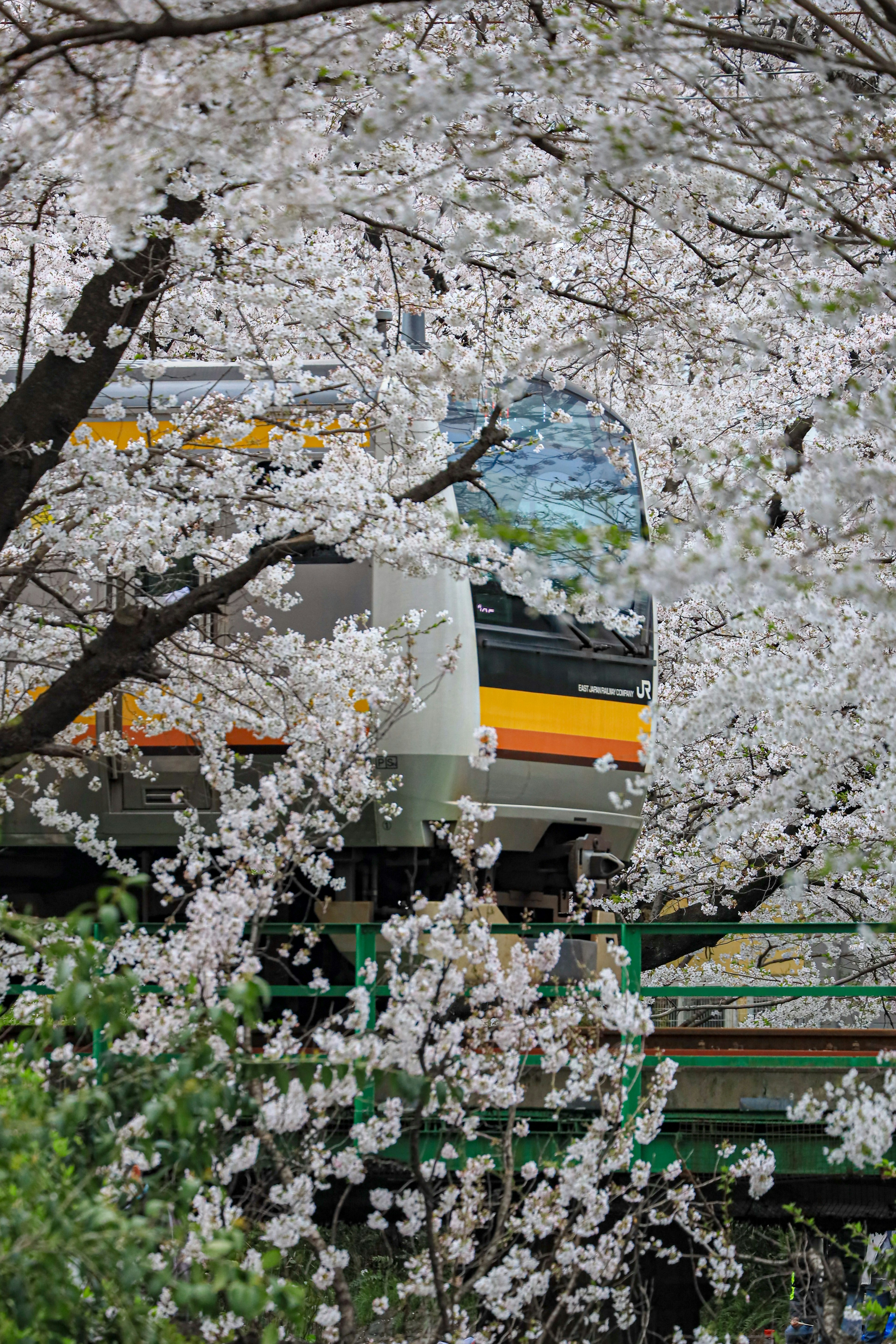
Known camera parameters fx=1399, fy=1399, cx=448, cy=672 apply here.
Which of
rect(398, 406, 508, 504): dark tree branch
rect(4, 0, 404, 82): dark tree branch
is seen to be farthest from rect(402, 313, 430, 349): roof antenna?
rect(4, 0, 404, 82): dark tree branch

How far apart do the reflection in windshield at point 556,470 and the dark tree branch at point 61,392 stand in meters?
2.16

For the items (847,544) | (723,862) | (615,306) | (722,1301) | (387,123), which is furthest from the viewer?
(723,862)

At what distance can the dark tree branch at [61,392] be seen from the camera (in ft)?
17.8

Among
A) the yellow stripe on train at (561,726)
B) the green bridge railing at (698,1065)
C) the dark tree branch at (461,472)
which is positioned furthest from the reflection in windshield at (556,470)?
the green bridge railing at (698,1065)

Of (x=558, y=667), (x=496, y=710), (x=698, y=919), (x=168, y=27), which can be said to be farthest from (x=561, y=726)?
(x=698, y=919)

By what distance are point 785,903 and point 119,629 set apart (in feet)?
28.7

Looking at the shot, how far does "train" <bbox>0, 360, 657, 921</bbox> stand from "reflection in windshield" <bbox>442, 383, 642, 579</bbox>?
0.04 ft

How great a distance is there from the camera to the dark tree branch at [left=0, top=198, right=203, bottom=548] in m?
5.44

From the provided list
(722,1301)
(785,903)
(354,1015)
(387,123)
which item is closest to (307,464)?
(387,123)

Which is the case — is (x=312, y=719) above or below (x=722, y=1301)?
above

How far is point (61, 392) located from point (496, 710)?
9.25ft

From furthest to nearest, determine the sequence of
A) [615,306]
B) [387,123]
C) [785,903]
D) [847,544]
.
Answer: [785,903] → [847,544] → [615,306] → [387,123]

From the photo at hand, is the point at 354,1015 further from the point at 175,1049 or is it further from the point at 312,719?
the point at 312,719

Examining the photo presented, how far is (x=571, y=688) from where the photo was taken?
24.8ft
